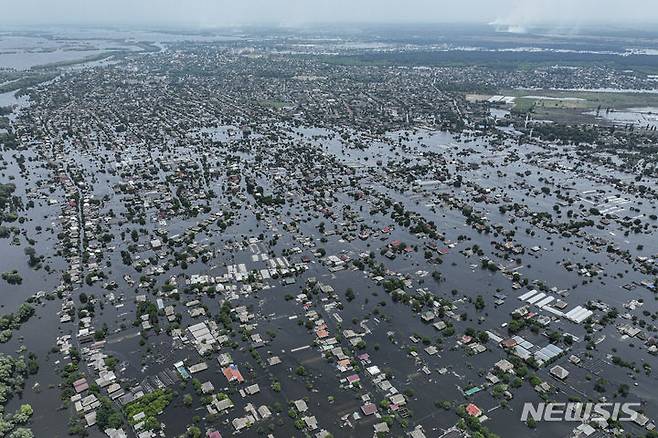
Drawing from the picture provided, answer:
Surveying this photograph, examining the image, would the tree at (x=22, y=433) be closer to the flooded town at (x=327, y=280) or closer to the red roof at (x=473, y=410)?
the flooded town at (x=327, y=280)

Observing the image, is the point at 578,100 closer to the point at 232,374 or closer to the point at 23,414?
the point at 232,374

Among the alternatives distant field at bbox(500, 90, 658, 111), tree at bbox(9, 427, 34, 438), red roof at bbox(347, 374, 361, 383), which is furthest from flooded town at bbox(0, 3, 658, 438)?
distant field at bbox(500, 90, 658, 111)

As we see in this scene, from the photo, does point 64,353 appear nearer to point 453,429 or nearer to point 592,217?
point 453,429

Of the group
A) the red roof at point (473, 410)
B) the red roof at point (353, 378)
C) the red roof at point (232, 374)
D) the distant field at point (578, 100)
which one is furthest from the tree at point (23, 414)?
the distant field at point (578, 100)

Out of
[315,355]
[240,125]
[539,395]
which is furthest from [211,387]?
[240,125]


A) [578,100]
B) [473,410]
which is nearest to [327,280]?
[473,410]

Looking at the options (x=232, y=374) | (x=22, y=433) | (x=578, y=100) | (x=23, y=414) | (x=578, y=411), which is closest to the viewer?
(x=22, y=433)
